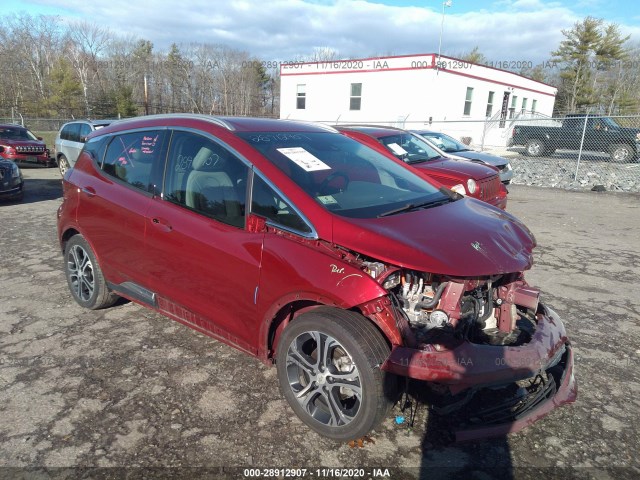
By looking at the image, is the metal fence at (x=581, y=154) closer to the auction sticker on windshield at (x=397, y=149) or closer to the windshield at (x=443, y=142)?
the windshield at (x=443, y=142)

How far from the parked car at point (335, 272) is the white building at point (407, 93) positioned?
18.9 m

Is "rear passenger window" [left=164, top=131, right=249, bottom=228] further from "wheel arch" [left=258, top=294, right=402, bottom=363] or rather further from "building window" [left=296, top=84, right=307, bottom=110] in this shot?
"building window" [left=296, top=84, right=307, bottom=110]

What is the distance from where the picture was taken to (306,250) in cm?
262

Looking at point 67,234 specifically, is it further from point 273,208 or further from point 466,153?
point 466,153

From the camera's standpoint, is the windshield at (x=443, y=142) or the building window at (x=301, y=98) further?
the building window at (x=301, y=98)

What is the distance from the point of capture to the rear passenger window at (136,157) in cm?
350

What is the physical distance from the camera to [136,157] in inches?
145

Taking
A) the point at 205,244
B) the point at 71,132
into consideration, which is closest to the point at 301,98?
the point at 71,132

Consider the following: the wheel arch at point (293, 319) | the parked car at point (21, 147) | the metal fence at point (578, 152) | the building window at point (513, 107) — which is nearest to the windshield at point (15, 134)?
the parked car at point (21, 147)

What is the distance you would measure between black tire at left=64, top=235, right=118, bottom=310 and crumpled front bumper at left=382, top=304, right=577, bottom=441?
2917 millimetres

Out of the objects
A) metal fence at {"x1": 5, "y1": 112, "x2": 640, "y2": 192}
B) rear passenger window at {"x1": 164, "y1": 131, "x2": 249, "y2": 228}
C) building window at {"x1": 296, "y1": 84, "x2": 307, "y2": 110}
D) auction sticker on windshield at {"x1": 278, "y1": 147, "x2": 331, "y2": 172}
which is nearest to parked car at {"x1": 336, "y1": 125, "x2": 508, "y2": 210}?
auction sticker on windshield at {"x1": 278, "y1": 147, "x2": 331, "y2": 172}

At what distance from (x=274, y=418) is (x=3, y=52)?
57983 millimetres

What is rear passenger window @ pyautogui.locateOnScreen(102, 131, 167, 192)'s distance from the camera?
350cm

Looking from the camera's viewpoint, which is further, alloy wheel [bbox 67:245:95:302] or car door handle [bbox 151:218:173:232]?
alloy wheel [bbox 67:245:95:302]
